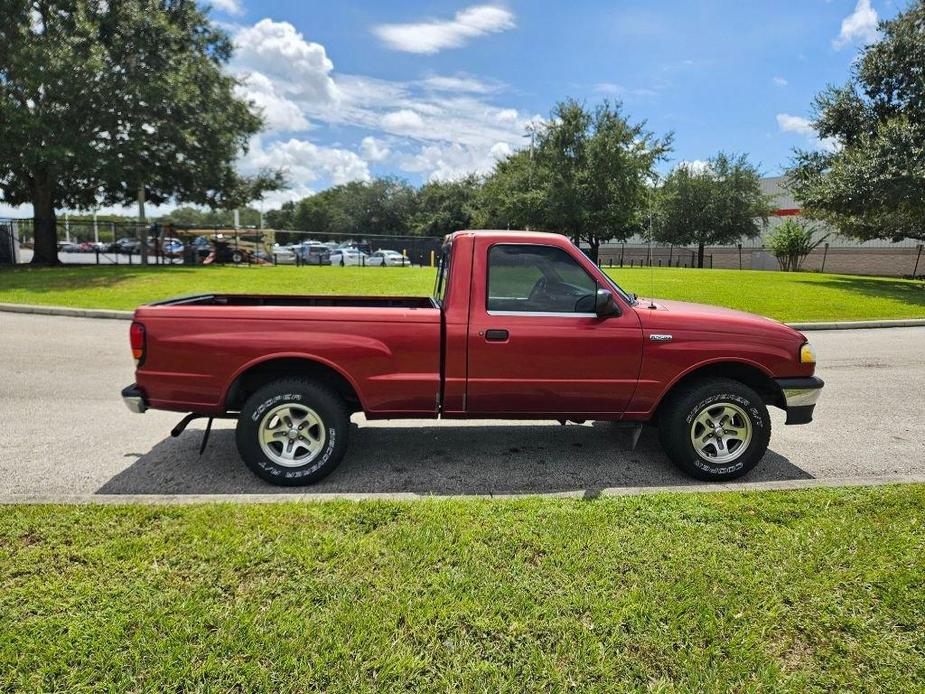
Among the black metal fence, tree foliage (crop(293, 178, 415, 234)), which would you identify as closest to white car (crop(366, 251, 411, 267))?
the black metal fence

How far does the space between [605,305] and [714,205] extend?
53.8 m

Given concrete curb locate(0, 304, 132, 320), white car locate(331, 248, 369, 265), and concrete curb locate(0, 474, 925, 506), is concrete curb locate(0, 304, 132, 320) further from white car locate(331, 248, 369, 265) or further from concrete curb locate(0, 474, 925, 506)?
white car locate(331, 248, 369, 265)

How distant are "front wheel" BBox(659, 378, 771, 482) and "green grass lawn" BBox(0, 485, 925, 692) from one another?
62cm

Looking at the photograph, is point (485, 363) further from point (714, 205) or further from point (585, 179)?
point (714, 205)

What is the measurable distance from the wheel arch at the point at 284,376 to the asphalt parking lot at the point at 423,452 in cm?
61

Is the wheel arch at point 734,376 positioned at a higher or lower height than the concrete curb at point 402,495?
higher

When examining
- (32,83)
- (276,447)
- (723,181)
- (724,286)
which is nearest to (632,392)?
(276,447)

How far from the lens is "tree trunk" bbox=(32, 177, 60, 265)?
Result: 83.6 feet

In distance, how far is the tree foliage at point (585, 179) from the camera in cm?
3972

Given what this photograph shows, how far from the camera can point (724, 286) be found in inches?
846

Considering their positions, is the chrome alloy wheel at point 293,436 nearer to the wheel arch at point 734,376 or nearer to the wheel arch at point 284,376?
the wheel arch at point 284,376

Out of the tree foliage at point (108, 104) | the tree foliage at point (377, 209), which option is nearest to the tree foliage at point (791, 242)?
the tree foliage at point (108, 104)

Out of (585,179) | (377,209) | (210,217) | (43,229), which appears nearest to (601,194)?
(585,179)

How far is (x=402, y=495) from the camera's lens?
160 inches
